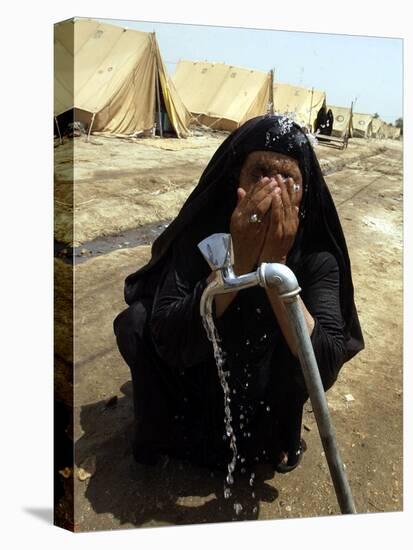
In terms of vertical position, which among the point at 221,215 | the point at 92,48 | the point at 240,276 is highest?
the point at 92,48

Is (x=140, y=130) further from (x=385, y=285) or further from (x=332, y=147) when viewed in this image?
(x=385, y=285)

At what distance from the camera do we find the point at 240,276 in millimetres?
2408

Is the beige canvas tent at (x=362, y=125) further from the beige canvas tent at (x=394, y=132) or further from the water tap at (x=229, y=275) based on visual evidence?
the water tap at (x=229, y=275)

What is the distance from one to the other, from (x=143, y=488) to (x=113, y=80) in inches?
62.7

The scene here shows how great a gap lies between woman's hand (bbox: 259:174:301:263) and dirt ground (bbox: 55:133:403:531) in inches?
15.9

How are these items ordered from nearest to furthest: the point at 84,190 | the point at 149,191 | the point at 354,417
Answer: the point at 84,190 < the point at 149,191 < the point at 354,417

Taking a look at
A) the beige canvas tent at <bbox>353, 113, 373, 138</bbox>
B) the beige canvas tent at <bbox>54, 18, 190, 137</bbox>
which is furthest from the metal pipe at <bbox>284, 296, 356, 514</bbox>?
the beige canvas tent at <bbox>353, 113, 373, 138</bbox>

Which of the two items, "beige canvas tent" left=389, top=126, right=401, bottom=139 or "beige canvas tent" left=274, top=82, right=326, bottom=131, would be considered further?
"beige canvas tent" left=389, top=126, right=401, bottom=139

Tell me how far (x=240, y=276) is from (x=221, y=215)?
0.30 meters

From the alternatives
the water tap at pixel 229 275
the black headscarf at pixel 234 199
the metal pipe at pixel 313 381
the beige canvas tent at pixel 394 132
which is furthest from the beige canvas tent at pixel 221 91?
the metal pipe at pixel 313 381

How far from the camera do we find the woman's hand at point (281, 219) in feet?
8.05

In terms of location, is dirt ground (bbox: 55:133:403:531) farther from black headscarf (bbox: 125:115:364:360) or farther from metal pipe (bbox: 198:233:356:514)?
metal pipe (bbox: 198:233:356:514)

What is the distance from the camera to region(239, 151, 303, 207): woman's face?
2479 millimetres

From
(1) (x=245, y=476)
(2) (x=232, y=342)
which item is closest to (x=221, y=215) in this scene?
(2) (x=232, y=342)
